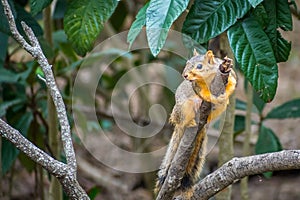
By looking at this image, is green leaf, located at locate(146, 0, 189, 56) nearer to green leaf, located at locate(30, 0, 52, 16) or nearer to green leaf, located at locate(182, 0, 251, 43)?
green leaf, located at locate(182, 0, 251, 43)

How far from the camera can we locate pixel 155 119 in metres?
2.24

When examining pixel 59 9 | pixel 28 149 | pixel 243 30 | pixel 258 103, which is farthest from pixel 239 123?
pixel 28 149

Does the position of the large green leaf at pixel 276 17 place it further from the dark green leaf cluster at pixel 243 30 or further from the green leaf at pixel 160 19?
the green leaf at pixel 160 19

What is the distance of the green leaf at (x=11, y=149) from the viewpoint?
4.88ft

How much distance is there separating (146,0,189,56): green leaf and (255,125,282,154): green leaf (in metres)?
0.78

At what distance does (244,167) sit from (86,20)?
1.30 feet

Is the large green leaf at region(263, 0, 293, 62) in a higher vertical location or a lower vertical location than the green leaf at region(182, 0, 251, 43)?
lower

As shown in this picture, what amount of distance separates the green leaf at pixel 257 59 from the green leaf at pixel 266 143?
0.62 meters

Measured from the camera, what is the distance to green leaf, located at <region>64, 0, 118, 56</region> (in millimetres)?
994

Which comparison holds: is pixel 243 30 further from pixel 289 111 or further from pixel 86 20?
pixel 289 111

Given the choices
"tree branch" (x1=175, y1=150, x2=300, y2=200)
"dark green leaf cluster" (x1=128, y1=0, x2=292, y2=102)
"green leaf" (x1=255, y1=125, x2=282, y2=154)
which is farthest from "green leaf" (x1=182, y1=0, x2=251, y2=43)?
"green leaf" (x1=255, y1=125, x2=282, y2=154)

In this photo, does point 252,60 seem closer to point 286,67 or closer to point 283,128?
point 283,128

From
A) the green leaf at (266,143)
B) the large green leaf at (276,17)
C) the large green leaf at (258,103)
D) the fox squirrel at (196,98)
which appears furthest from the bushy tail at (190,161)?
the large green leaf at (258,103)

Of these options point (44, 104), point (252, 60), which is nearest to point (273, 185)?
point (44, 104)
